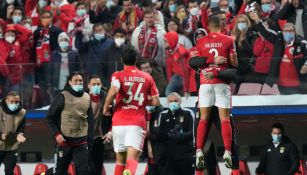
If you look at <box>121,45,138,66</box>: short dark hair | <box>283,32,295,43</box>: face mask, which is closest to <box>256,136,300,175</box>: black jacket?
<box>283,32,295,43</box>: face mask

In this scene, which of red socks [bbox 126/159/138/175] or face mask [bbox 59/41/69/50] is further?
face mask [bbox 59/41/69/50]

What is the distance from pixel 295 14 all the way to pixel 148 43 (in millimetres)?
3026

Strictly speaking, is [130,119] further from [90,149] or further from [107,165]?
[107,165]

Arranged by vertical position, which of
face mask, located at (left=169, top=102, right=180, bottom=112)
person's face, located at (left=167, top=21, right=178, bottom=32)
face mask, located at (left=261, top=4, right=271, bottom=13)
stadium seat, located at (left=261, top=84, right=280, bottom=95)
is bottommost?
face mask, located at (left=169, top=102, right=180, bottom=112)

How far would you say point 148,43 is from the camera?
78.9 feet

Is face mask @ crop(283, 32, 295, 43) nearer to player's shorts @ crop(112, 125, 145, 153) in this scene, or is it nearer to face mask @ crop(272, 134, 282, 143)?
face mask @ crop(272, 134, 282, 143)

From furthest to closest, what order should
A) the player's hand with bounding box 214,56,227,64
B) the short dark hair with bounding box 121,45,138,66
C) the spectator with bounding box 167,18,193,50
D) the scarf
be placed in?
1. the spectator with bounding box 167,18,193,50
2. the scarf
3. the player's hand with bounding box 214,56,227,64
4. the short dark hair with bounding box 121,45,138,66

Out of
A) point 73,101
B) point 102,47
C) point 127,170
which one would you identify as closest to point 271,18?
point 102,47

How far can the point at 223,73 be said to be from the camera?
19.2 m

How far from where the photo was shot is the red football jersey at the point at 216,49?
1933cm

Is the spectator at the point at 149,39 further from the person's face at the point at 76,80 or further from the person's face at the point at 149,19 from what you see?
the person's face at the point at 76,80

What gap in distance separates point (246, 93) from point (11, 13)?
679 centimetres

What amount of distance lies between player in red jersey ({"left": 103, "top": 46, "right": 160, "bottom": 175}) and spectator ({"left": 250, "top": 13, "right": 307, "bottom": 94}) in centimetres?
420

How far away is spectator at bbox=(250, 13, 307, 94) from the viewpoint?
2262 centimetres
